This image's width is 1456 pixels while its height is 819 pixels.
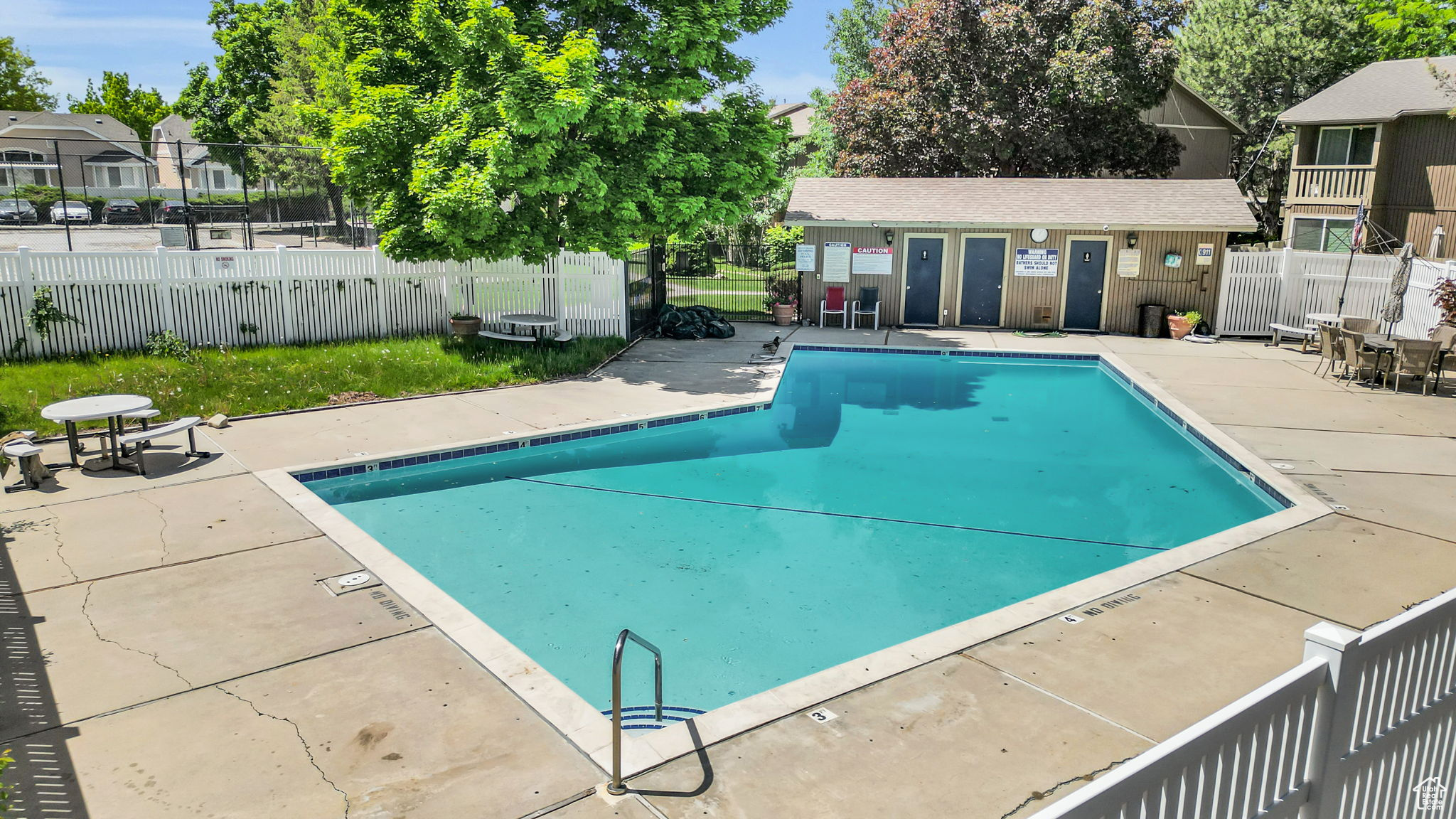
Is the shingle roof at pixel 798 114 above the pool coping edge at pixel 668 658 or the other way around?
above

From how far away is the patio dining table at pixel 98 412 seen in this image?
8.77 meters

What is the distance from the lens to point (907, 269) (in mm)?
20172

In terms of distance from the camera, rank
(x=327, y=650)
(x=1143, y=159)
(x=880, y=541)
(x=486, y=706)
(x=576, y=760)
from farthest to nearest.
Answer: (x=1143, y=159) → (x=880, y=541) → (x=327, y=650) → (x=486, y=706) → (x=576, y=760)

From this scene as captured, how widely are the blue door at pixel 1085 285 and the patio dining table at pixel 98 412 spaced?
17207 millimetres

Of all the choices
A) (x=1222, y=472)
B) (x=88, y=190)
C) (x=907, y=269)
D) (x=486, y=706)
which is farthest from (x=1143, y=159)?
(x=88, y=190)

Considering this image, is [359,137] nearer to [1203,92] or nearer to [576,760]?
[576,760]

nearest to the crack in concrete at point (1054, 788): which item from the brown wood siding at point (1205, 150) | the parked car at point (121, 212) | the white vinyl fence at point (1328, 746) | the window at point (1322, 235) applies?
the white vinyl fence at point (1328, 746)

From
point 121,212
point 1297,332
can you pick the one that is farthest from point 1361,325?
point 121,212

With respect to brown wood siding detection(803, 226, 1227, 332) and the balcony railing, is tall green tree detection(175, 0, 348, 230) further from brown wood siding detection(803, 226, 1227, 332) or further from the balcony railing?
the balcony railing

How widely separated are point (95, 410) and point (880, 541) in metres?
7.75

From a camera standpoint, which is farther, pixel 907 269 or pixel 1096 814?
pixel 907 269

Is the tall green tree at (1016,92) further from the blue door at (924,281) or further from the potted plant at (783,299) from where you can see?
the potted plant at (783,299)

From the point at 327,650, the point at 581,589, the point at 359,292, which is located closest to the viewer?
the point at 327,650

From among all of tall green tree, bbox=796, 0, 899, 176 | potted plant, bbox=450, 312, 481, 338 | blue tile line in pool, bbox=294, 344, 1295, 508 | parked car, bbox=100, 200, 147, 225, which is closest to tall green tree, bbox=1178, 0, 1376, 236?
tall green tree, bbox=796, 0, 899, 176
